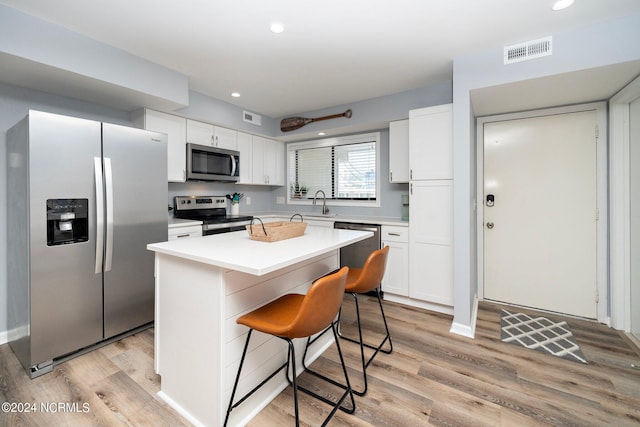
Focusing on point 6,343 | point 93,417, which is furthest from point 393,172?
point 6,343

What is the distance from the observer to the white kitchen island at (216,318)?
4.62 feet

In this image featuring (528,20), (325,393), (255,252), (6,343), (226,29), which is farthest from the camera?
(6,343)

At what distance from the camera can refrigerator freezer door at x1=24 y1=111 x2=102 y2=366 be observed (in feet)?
6.29

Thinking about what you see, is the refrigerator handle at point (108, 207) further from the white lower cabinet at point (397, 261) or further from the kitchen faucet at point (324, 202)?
the kitchen faucet at point (324, 202)

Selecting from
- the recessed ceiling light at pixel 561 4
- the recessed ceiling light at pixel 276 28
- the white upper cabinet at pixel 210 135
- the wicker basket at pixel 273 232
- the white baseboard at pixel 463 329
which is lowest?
the white baseboard at pixel 463 329

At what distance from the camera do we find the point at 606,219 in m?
2.78

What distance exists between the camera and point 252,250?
5.11 ft

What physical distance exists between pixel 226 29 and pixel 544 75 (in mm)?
2456

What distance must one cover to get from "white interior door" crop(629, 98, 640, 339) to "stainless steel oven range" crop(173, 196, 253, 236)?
3794 mm

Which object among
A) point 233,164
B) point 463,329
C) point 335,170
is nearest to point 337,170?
point 335,170

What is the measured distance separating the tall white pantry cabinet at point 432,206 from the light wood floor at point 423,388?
638mm

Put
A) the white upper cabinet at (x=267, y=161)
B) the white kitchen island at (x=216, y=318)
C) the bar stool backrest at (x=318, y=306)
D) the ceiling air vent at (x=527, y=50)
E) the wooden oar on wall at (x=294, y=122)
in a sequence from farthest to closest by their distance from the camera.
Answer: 1. the white upper cabinet at (x=267, y=161)
2. the wooden oar on wall at (x=294, y=122)
3. the ceiling air vent at (x=527, y=50)
4. the white kitchen island at (x=216, y=318)
5. the bar stool backrest at (x=318, y=306)

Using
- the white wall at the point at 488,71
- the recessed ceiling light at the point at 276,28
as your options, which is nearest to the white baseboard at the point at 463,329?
the white wall at the point at 488,71

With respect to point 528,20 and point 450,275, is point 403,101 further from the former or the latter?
point 450,275
